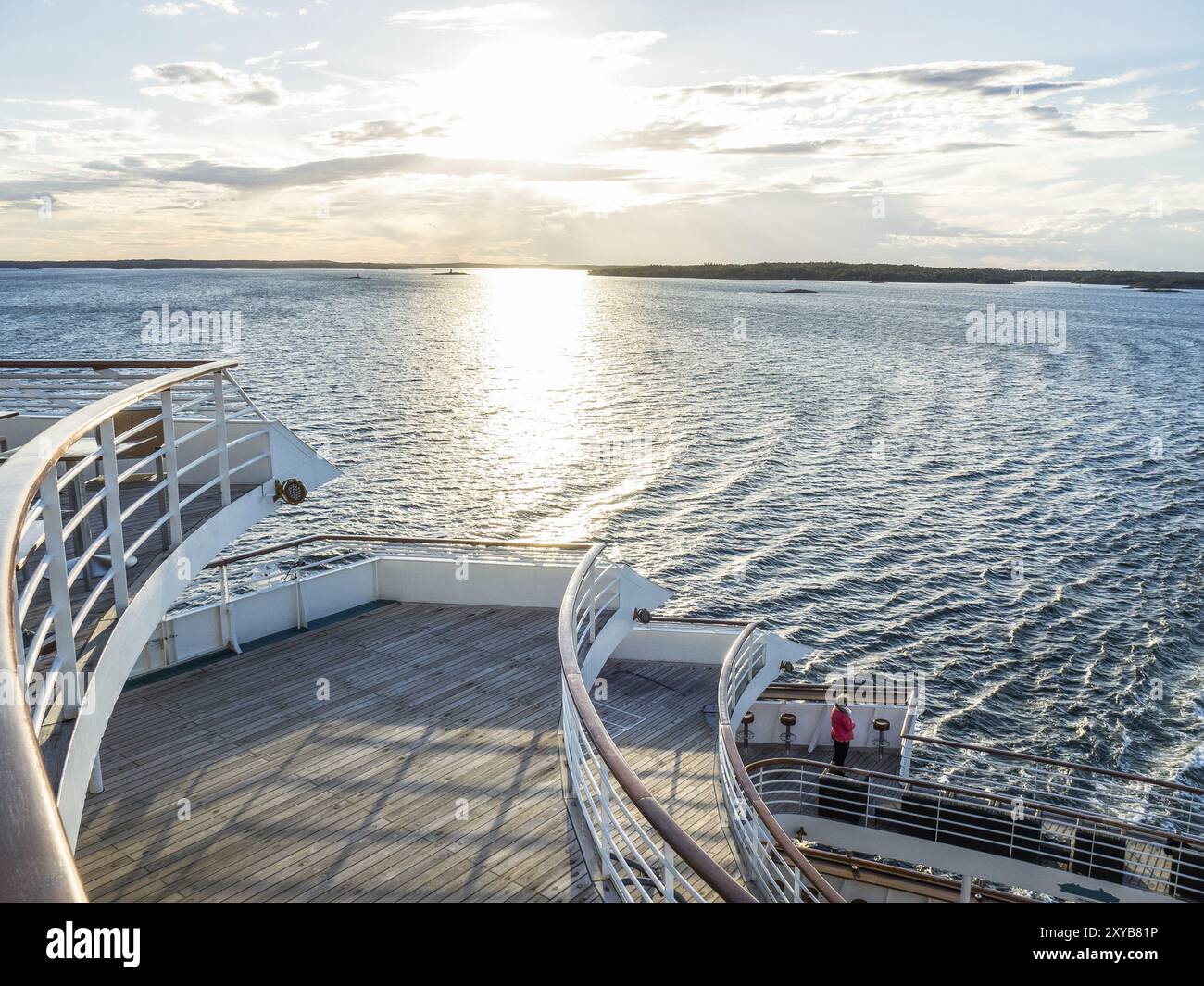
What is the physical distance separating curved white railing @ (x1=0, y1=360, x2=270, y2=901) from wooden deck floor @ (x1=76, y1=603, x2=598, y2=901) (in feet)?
5.07

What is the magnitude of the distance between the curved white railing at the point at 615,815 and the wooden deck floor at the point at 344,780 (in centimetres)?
32

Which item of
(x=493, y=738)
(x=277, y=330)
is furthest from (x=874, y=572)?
(x=277, y=330)

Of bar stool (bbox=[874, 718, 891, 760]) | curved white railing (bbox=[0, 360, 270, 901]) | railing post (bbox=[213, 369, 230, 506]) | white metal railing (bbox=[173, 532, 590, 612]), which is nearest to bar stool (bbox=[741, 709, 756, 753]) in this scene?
bar stool (bbox=[874, 718, 891, 760])

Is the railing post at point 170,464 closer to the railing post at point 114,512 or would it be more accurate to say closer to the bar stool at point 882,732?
the railing post at point 114,512

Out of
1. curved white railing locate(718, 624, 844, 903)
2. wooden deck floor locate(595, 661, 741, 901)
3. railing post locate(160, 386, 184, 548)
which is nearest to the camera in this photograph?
railing post locate(160, 386, 184, 548)

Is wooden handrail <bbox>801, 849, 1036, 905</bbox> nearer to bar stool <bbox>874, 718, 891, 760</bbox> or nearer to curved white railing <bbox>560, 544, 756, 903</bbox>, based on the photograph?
bar stool <bbox>874, 718, 891, 760</bbox>

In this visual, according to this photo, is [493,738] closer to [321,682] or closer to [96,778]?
[321,682]

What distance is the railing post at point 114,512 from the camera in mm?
5148

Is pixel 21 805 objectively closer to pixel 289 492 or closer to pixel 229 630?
pixel 289 492

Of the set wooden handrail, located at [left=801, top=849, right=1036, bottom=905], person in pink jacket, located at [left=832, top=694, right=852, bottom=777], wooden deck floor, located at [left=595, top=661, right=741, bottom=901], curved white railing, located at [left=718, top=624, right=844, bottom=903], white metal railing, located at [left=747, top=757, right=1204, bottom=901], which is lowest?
wooden handrail, located at [left=801, top=849, right=1036, bottom=905]

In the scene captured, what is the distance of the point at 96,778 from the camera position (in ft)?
21.9

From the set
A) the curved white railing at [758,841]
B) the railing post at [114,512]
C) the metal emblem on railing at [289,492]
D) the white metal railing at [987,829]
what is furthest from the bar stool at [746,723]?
the railing post at [114,512]

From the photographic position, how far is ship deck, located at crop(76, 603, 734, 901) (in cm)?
572

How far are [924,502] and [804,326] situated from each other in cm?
8280
